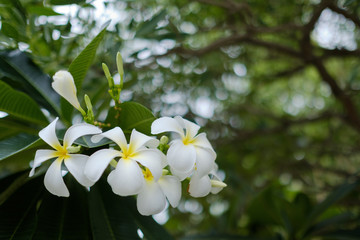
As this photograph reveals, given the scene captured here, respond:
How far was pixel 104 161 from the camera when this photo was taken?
56 cm

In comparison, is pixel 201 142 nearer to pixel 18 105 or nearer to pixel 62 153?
pixel 62 153

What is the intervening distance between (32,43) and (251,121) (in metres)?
1.82

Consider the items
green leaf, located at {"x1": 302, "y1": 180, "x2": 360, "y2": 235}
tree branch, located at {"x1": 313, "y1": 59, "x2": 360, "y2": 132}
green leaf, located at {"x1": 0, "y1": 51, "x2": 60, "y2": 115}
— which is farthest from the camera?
tree branch, located at {"x1": 313, "y1": 59, "x2": 360, "y2": 132}

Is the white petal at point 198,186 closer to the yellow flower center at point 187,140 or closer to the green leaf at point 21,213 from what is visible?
the yellow flower center at point 187,140

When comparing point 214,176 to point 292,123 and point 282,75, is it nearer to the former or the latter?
point 292,123

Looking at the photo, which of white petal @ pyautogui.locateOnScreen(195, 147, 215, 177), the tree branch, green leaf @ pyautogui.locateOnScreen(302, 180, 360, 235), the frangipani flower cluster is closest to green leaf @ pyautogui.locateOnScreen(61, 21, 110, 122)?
the frangipani flower cluster

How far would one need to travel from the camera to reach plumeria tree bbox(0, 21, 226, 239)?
22.8 inches

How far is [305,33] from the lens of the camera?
5.51ft

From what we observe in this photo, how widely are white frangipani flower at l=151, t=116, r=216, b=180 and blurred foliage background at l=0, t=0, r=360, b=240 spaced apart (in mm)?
384

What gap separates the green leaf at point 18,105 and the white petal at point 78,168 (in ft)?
0.91

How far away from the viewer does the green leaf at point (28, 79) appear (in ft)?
3.00

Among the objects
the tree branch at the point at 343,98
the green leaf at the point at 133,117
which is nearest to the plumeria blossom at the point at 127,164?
the green leaf at the point at 133,117

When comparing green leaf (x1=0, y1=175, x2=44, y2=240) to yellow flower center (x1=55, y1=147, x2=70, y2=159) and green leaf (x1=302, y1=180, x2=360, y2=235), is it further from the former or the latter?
green leaf (x1=302, y1=180, x2=360, y2=235)

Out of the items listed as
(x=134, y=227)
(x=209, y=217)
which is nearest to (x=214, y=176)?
(x=134, y=227)
